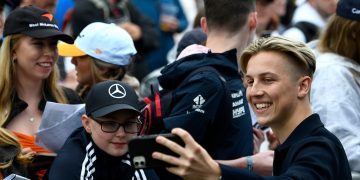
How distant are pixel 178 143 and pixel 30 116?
2.40 meters

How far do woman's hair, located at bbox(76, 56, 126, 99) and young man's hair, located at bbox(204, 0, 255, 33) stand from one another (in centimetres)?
96

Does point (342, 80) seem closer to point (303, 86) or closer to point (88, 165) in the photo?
point (303, 86)

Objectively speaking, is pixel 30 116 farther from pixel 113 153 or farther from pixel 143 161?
pixel 143 161

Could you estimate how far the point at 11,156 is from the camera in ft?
18.8

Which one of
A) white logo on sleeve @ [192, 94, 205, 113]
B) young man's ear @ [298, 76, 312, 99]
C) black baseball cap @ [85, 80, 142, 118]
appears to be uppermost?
young man's ear @ [298, 76, 312, 99]

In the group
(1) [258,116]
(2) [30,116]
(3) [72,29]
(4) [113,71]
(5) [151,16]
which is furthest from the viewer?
(5) [151,16]

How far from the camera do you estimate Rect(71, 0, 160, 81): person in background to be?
9.79 metres

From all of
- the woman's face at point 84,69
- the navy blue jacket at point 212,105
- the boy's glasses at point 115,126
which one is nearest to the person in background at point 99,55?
the woman's face at point 84,69

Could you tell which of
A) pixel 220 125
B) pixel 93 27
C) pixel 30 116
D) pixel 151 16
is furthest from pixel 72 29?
Answer: pixel 220 125

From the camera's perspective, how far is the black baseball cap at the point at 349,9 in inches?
255

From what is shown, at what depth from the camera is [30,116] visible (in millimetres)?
6152

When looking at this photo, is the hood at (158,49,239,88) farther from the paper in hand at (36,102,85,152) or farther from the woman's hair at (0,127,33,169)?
the woman's hair at (0,127,33,169)

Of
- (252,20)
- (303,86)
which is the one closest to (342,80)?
(252,20)

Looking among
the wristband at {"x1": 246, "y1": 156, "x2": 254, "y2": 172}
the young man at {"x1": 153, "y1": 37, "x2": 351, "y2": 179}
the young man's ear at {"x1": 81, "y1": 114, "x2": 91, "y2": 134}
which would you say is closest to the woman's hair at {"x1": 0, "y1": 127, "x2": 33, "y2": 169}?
the young man's ear at {"x1": 81, "y1": 114, "x2": 91, "y2": 134}
